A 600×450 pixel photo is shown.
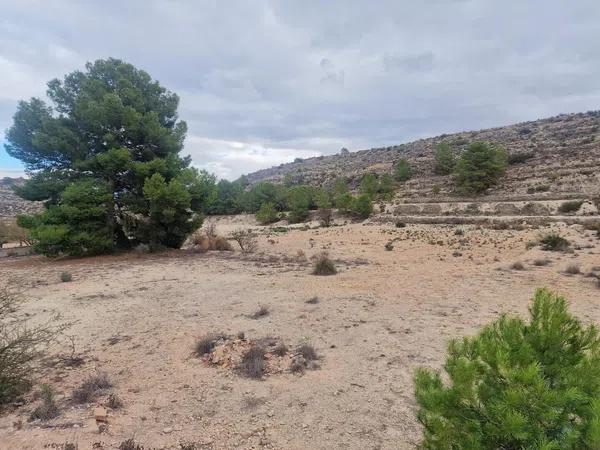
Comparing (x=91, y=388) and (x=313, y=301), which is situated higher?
(x=91, y=388)

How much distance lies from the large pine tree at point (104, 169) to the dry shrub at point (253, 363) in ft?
44.8

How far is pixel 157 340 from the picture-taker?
7.57 metres

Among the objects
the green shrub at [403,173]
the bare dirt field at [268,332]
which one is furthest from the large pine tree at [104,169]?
the green shrub at [403,173]

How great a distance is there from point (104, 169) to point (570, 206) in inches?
1236

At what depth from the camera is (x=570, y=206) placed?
28.8 meters

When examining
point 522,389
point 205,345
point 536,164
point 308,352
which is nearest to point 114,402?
point 205,345

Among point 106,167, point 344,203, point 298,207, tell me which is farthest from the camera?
point 298,207

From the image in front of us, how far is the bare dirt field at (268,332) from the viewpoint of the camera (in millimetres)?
4586

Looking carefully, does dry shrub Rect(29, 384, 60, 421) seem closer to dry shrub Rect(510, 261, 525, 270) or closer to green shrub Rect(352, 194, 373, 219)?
dry shrub Rect(510, 261, 525, 270)

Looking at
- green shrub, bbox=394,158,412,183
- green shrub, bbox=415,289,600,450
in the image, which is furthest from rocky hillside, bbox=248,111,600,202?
green shrub, bbox=415,289,600,450

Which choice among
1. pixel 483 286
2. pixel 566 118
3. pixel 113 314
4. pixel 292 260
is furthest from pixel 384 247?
pixel 566 118

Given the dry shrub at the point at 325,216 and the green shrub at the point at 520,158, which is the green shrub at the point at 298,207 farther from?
the green shrub at the point at 520,158

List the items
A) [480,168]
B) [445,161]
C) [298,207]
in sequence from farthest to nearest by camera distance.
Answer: [445,161] → [298,207] → [480,168]

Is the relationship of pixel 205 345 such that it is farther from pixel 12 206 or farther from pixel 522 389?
pixel 12 206
